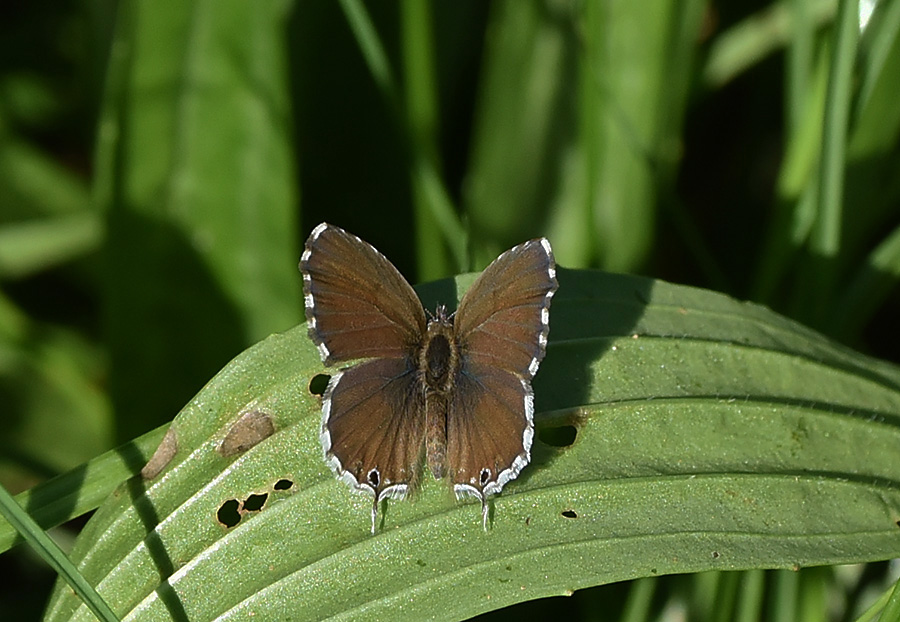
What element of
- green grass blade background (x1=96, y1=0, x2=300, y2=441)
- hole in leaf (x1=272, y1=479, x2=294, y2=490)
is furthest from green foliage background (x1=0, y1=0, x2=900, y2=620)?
hole in leaf (x1=272, y1=479, x2=294, y2=490)

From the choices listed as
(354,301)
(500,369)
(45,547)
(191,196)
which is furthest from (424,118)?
(45,547)

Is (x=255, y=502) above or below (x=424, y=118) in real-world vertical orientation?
below

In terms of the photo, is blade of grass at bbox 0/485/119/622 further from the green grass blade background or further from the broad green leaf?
the green grass blade background

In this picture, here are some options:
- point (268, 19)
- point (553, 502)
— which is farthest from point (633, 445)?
point (268, 19)

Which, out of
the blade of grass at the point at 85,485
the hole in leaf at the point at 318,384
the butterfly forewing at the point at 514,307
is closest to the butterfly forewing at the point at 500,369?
the butterfly forewing at the point at 514,307

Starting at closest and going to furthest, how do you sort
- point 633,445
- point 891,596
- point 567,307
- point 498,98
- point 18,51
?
point 891,596, point 633,445, point 567,307, point 498,98, point 18,51

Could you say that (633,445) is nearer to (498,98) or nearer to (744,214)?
(498,98)

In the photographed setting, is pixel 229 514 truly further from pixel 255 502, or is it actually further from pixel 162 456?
pixel 162 456
